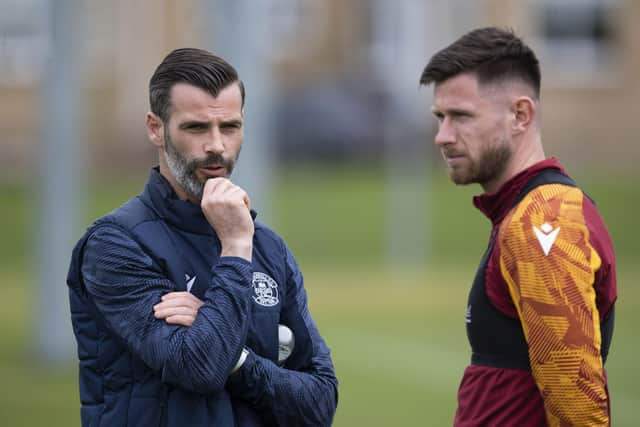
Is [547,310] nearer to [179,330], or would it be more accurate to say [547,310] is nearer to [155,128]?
[179,330]

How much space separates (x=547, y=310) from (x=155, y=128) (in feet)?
4.58

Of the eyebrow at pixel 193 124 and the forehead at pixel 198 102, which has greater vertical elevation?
the forehead at pixel 198 102

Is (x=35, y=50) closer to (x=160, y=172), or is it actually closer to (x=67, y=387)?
(x=67, y=387)

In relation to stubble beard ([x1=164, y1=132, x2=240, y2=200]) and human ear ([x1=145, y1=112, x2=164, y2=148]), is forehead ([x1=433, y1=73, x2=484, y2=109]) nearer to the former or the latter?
stubble beard ([x1=164, y1=132, x2=240, y2=200])

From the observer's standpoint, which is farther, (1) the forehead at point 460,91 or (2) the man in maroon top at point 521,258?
(1) the forehead at point 460,91

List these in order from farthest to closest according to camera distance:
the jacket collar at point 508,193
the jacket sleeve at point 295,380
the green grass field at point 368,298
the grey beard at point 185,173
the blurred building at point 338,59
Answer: the blurred building at point 338,59 → the green grass field at point 368,298 → the jacket collar at point 508,193 → the grey beard at point 185,173 → the jacket sleeve at point 295,380

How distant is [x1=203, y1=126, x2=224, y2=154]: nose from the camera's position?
3.98 metres

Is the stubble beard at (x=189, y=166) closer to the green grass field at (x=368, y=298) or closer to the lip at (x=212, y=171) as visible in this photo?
the lip at (x=212, y=171)

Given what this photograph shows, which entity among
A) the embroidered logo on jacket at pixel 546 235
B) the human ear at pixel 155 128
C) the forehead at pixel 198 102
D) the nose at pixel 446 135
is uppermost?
the forehead at pixel 198 102

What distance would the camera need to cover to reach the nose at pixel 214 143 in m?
3.98

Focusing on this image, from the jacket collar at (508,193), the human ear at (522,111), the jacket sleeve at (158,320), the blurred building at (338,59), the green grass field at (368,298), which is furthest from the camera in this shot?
the blurred building at (338,59)

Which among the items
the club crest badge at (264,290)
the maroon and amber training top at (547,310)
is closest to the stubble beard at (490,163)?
the maroon and amber training top at (547,310)

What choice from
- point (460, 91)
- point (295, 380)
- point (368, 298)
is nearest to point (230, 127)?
point (295, 380)

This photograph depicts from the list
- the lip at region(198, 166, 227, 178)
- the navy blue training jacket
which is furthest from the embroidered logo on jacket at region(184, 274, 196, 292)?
the lip at region(198, 166, 227, 178)
